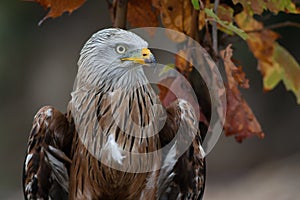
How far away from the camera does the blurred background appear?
8.11m

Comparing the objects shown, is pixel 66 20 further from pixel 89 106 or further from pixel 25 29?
pixel 89 106

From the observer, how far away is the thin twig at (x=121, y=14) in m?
3.58

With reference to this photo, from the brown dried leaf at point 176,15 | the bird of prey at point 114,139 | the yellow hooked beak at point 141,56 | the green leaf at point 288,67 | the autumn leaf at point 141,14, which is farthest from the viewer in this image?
the green leaf at point 288,67

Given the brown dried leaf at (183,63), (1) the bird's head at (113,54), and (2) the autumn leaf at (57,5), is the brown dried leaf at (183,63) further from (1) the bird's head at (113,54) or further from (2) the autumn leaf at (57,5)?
(2) the autumn leaf at (57,5)

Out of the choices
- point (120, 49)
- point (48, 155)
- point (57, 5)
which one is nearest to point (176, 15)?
point (120, 49)

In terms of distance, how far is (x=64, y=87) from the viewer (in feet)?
27.7

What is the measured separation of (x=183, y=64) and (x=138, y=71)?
33 cm

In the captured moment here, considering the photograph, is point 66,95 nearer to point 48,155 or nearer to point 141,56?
point 48,155

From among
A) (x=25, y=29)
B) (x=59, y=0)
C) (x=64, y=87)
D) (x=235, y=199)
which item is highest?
(x=59, y=0)

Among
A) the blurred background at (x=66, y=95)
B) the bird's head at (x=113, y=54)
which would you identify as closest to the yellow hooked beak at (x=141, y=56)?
the bird's head at (x=113, y=54)

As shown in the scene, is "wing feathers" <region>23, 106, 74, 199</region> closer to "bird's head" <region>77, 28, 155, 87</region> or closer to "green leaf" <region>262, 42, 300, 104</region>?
"bird's head" <region>77, 28, 155, 87</region>

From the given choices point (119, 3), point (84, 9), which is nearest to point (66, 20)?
point (84, 9)

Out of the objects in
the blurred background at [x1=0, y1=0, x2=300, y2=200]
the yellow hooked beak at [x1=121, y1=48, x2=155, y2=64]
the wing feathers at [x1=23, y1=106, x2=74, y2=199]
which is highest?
the yellow hooked beak at [x1=121, y1=48, x2=155, y2=64]

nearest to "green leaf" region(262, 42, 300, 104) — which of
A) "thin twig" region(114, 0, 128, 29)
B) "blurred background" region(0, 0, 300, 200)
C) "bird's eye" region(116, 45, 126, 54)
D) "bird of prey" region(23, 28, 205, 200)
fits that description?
"bird of prey" region(23, 28, 205, 200)
